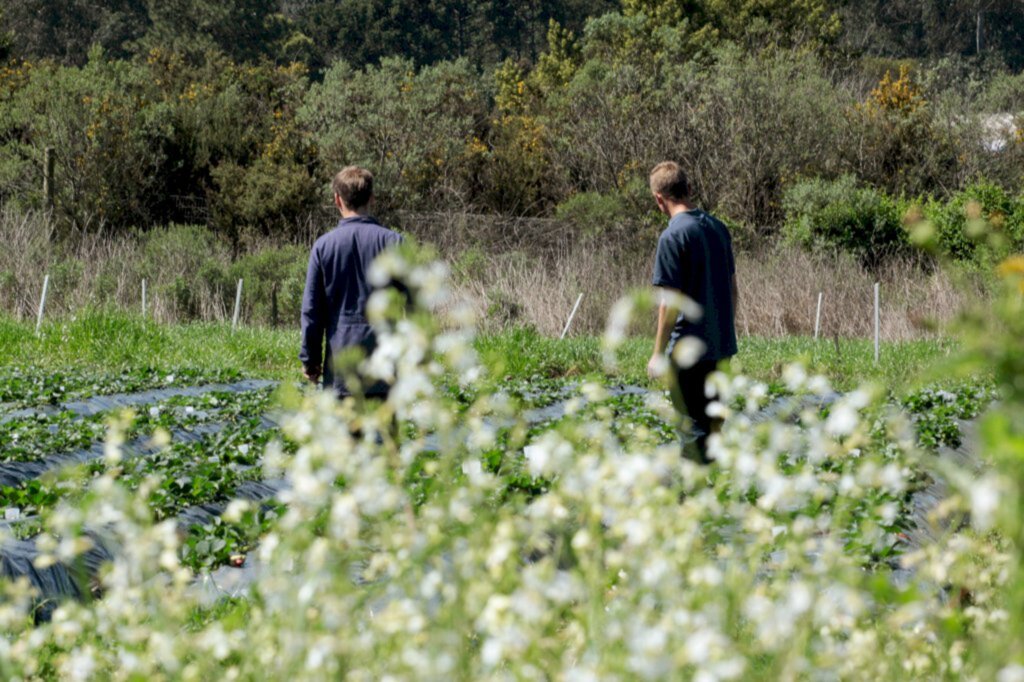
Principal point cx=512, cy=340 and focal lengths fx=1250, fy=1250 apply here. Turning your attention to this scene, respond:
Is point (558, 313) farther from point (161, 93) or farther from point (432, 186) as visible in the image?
point (161, 93)

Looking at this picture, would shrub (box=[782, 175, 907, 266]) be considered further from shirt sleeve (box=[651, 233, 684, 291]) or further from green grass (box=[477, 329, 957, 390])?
shirt sleeve (box=[651, 233, 684, 291])

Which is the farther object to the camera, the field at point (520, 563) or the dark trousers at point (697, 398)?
the dark trousers at point (697, 398)

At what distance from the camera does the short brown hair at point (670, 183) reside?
590cm

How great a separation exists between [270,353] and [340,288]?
10164 mm

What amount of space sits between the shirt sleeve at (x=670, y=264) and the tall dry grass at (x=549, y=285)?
1190cm

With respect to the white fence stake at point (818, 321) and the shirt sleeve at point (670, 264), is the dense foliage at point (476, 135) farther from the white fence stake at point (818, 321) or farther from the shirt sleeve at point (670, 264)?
the shirt sleeve at point (670, 264)

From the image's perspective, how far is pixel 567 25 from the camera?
51.9 metres

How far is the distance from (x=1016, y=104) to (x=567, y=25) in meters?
22.1

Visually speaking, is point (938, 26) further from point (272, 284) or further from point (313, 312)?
point (313, 312)

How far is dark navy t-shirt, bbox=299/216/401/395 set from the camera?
5.45m

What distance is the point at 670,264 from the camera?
5.78m

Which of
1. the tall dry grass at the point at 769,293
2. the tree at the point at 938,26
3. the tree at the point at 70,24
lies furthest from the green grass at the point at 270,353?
the tree at the point at 938,26

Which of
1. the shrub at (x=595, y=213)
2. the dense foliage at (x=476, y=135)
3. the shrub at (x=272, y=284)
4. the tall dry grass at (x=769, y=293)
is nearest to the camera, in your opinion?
the tall dry grass at (x=769, y=293)

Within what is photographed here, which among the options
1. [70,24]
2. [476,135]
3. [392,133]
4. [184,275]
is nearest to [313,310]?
[184,275]
